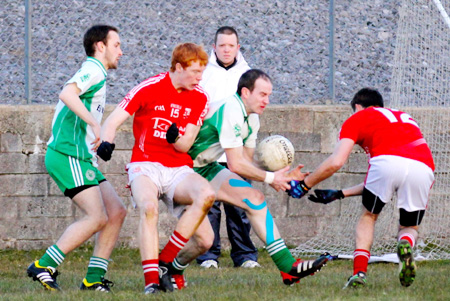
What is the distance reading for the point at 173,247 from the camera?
22.3ft

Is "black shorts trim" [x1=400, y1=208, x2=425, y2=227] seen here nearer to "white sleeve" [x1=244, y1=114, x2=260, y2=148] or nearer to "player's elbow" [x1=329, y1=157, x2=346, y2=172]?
"player's elbow" [x1=329, y1=157, x2=346, y2=172]

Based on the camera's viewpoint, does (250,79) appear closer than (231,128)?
No

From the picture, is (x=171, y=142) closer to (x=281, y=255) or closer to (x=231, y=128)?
(x=231, y=128)

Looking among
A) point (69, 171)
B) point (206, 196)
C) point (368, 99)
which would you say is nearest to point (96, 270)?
point (69, 171)

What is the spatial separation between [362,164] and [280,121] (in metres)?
1.16

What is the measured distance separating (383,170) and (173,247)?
5.81 ft

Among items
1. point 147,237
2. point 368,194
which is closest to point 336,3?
point 368,194

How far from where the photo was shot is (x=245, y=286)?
7051mm

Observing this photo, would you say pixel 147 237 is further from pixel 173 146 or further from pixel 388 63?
pixel 388 63

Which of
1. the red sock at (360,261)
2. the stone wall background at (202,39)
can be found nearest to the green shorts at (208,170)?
the red sock at (360,261)

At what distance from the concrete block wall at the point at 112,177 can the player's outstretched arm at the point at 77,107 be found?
121 inches

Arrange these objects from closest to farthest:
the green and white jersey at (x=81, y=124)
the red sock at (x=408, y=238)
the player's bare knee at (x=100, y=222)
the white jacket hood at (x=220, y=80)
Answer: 1. the red sock at (x=408, y=238)
2. the player's bare knee at (x=100, y=222)
3. the green and white jersey at (x=81, y=124)
4. the white jacket hood at (x=220, y=80)

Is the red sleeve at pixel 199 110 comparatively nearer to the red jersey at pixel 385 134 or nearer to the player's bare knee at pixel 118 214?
the player's bare knee at pixel 118 214

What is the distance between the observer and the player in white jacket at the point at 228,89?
9016mm
